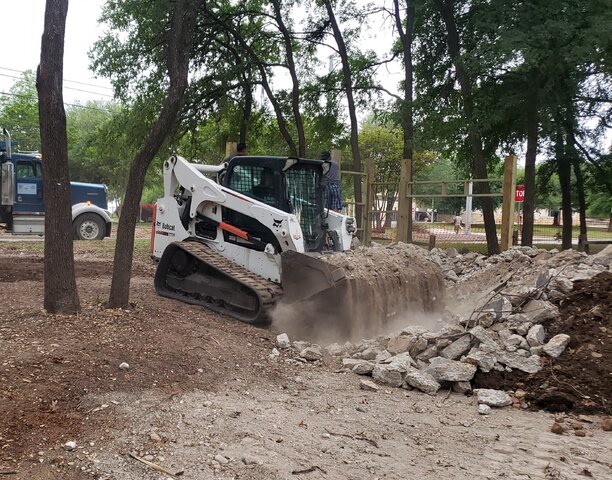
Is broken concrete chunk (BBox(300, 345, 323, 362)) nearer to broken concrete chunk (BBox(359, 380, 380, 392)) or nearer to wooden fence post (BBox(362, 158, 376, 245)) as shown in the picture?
broken concrete chunk (BBox(359, 380, 380, 392))

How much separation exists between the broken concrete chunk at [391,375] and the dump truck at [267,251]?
1589 millimetres

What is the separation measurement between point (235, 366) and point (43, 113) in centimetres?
314

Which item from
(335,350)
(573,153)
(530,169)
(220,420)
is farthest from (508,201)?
(220,420)

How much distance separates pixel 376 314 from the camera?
7504 millimetres

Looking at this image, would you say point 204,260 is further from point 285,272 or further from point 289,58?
point 289,58

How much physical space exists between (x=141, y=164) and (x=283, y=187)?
2.18 metres

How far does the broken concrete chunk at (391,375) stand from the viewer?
5523mm

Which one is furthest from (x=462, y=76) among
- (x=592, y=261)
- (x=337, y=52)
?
(x=592, y=261)

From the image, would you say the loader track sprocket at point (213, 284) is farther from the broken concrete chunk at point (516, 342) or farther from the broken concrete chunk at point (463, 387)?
the broken concrete chunk at point (516, 342)

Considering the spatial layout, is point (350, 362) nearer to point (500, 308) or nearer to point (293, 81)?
point (500, 308)

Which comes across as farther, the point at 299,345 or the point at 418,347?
the point at 299,345

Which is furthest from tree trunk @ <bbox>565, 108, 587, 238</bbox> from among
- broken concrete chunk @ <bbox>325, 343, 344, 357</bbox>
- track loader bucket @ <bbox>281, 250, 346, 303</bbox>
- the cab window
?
the cab window

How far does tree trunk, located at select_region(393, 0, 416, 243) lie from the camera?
15.2m

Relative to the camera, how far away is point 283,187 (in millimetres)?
8219
